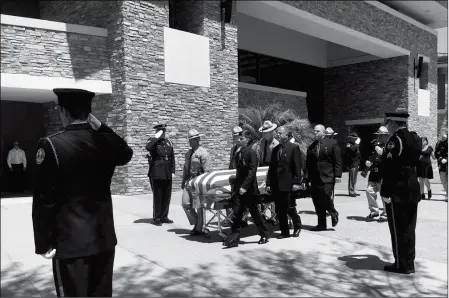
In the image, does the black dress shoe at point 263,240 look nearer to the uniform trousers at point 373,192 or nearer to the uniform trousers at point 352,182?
the uniform trousers at point 373,192

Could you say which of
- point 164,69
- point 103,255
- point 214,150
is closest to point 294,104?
point 214,150

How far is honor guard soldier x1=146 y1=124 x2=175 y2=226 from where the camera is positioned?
7.89 metres

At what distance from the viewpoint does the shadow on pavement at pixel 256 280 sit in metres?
4.29

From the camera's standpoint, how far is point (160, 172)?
25.8ft

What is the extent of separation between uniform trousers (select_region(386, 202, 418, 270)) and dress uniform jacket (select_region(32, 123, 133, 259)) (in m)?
3.49

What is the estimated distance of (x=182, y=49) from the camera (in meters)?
14.2

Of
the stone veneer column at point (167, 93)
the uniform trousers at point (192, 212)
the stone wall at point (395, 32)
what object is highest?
the stone wall at point (395, 32)

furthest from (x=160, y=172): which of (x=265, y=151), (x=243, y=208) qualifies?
(x=243, y=208)

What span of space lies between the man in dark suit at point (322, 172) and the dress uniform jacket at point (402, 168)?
2331 millimetres

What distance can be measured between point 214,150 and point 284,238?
8.67 meters

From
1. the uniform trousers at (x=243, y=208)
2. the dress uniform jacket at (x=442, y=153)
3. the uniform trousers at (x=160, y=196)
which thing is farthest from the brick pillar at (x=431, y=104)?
the uniform trousers at (x=243, y=208)

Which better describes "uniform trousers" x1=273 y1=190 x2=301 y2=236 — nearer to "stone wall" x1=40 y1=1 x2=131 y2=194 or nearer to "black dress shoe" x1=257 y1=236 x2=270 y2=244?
"black dress shoe" x1=257 y1=236 x2=270 y2=244

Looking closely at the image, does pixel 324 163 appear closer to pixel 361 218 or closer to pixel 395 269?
pixel 361 218

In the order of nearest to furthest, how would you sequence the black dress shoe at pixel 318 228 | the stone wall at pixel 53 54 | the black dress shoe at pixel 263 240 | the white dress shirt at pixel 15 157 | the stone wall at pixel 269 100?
the black dress shoe at pixel 263 240
the black dress shoe at pixel 318 228
the stone wall at pixel 53 54
the white dress shirt at pixel 15 157
the stone wall at pixel 269 100
